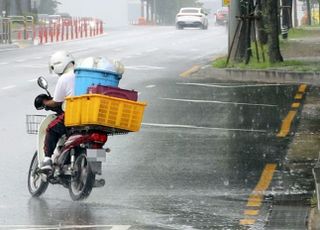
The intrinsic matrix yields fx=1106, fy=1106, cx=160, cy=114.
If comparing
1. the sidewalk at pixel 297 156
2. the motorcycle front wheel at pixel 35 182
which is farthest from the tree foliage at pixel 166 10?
the motorcycle front wheel at pixel 35 182

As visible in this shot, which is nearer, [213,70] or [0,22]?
[213,70]

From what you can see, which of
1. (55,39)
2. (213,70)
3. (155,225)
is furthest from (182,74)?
(55,39)

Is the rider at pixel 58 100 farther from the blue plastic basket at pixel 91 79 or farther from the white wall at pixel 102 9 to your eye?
the white wall at pixel 102 9

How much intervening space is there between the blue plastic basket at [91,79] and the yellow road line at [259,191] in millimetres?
1821

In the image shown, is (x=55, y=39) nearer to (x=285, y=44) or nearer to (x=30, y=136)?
(x=285, y=44)

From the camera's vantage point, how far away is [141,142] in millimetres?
15281

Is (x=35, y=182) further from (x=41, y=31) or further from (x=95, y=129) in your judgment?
(x=41, y=31)

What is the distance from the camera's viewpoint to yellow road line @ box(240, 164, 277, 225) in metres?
10.2

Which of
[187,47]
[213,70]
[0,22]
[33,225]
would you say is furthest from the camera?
[0,22]

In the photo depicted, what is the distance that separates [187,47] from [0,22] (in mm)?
Answer: 9414

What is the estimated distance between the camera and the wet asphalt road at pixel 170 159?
397 inches

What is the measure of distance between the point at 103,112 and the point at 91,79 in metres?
0.56

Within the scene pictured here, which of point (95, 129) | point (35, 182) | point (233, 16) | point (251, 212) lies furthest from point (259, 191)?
point (233, 16)

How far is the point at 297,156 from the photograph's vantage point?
13891 mm
